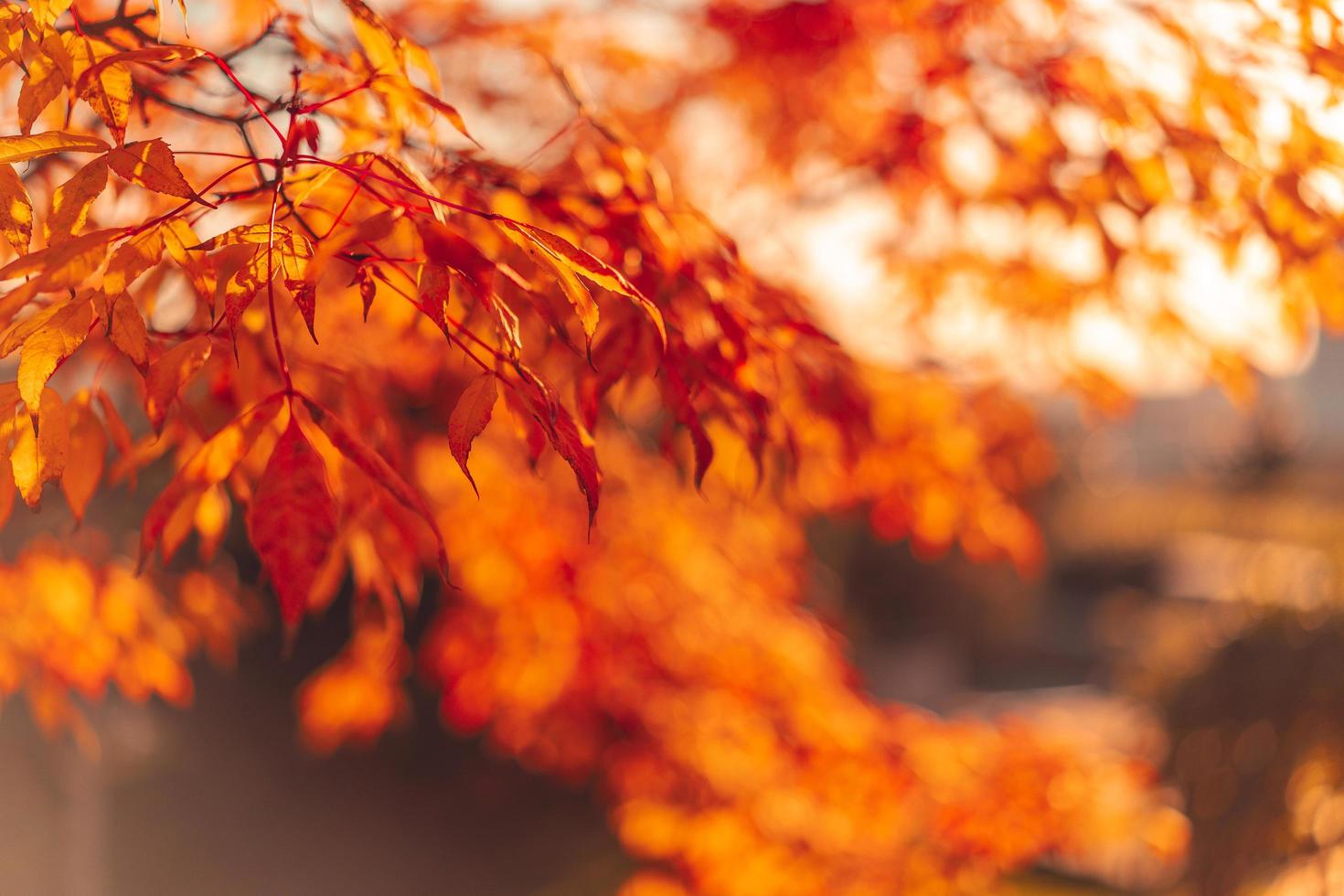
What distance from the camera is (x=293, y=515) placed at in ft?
2.66

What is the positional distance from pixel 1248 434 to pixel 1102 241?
9.87m

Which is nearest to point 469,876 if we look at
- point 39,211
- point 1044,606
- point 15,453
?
point 39,211

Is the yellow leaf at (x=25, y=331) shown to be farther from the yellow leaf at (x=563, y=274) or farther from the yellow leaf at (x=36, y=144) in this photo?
the yellow leaf at (x=563, y=274)

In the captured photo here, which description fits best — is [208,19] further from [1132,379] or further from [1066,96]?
[1132,379]

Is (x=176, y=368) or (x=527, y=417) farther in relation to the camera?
(x=527, y=417)

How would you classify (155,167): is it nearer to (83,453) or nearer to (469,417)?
(469,417)

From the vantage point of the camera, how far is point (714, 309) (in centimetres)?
115

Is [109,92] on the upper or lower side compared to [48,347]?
upper

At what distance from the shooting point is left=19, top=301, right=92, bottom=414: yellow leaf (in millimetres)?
745

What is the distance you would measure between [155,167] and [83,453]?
0.42m

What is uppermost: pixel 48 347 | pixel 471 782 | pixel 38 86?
pixel 38 86

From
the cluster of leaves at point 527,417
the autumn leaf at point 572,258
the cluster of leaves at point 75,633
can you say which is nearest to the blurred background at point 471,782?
the cluster of leaves at point 527,417

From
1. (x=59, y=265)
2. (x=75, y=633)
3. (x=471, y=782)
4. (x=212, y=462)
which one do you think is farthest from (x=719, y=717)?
(x=471, y=782)

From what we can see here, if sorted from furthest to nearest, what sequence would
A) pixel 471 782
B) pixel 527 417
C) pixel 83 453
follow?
pixel 471 782 < pixel 83 453 < pixel 527 417
